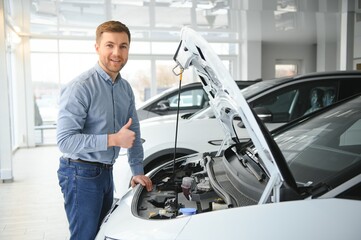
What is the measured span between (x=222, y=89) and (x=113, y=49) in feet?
2.10

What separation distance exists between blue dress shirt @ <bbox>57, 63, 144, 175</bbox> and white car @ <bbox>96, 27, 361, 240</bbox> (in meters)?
0.37

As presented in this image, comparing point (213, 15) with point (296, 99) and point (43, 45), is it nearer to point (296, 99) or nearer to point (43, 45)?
point (296, 99)

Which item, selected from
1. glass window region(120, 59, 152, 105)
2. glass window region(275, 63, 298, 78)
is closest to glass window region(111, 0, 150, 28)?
glass window region(120, 59, 152, 105)

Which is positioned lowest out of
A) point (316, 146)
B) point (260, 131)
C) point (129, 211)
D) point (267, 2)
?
point (129, 211)

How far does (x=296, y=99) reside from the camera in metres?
4.11

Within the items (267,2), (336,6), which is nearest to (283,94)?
(267,2)

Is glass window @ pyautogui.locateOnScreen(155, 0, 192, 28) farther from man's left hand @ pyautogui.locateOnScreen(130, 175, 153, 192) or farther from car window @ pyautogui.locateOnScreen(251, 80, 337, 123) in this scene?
man's left hand @ pyautogui.locateOnScreen(130, 175, 153, 192)

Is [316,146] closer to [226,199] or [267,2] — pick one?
[226,199]

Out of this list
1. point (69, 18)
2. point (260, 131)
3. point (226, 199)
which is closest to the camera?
point (260, 131)

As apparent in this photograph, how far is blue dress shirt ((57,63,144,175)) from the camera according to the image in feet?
5.92

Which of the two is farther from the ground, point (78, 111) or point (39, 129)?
point (78, 111)

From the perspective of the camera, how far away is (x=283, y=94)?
3926mm

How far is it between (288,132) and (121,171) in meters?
Answer: 1.75

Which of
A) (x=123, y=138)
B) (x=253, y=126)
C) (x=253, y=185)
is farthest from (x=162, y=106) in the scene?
(x=253, y=126)
